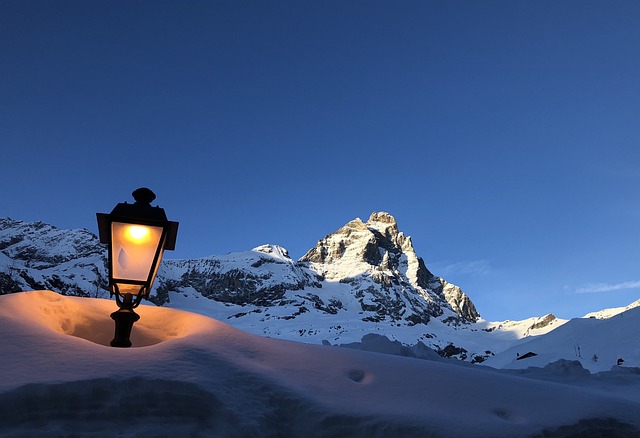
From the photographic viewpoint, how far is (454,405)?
2.76m

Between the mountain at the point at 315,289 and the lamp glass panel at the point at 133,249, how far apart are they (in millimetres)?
73321

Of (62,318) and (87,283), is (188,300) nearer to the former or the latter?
(87,283)

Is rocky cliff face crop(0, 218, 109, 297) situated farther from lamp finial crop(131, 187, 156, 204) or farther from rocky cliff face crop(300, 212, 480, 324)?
rocky cliff face crop(300, 212, 480, 324)

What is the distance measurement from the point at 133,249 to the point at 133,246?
2 centimetres

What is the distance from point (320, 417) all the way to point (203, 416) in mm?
533

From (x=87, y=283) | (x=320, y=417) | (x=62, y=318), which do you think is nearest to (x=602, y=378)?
(x=320, y=417)

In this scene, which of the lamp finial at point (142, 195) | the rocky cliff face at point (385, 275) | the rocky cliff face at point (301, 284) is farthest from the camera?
the rocky cliff face at point (385, 275)

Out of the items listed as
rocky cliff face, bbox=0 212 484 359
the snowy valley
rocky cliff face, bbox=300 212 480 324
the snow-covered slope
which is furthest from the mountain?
the snowy valley

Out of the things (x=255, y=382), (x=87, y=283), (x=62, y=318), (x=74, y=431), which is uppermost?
(x=87, y=283)

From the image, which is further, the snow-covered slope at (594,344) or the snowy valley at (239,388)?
the snow-covered slope at (594,344)

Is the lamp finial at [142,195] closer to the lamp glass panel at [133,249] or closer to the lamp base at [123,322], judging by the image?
the lamp glass panel at [133,249]

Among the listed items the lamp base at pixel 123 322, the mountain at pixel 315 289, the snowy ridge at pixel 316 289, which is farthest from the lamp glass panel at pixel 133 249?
the mountain at pixel 315 289

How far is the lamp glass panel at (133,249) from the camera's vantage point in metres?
3.18

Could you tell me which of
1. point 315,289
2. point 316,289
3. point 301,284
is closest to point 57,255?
Answer: point 301,284
